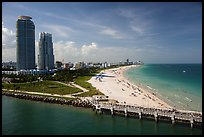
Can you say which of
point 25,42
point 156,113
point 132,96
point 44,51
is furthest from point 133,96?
point 44,51

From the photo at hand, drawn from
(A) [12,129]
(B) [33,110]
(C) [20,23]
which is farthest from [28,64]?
(A) [12,129]

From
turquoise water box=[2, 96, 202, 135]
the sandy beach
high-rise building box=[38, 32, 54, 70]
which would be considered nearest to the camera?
turquoise water box=[2, 96, 202, 135]

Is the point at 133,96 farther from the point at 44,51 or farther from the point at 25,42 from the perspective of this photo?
the point at 44,51

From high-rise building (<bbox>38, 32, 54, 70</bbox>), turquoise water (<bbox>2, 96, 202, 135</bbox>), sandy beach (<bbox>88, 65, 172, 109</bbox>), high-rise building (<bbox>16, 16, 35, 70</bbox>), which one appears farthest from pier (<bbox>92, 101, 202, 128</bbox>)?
high-rise building (<bbox>38, 32, 54, 70</bbox>)

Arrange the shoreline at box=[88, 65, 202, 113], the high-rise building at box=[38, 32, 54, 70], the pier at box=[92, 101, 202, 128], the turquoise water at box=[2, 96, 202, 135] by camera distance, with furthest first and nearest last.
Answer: the high-rise building at box=[38, 32, 54, 70]
the shoreline at box=[88, 65, 202, 113]
the pier at box=[92, 101, 202, 128]
the turquoise water at box=[2, 96, 202, 135]

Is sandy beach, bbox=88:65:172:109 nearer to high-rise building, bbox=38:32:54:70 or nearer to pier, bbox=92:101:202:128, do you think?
pier, bbox=92:101:202:128

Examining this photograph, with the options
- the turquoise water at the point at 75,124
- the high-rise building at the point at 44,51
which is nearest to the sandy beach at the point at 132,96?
the turquoise water at the point at 75,124

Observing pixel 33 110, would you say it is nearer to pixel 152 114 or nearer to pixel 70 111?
pixel 70 111
